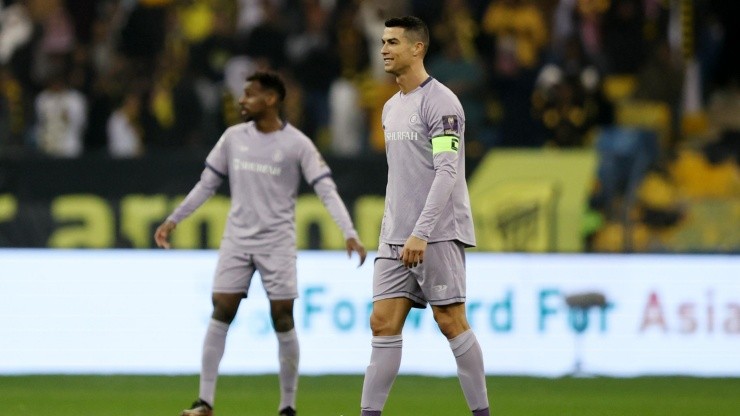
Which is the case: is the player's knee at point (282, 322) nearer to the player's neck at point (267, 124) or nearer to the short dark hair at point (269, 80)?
the player's neck at point (267, 124)

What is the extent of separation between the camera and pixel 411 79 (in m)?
7.67

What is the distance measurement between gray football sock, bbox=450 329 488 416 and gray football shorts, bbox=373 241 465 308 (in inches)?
8.4

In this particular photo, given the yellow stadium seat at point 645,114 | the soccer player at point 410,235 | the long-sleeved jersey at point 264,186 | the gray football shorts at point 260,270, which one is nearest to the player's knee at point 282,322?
the gray football shorts at point 260,270

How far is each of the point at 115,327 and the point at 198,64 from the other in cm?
498

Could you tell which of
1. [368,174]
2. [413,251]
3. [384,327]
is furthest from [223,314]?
[368,174]

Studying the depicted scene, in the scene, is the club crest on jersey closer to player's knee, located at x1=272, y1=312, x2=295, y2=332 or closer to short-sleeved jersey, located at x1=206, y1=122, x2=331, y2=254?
short-sleeved jersey, located at x1=206, y1=122, x2=331, y2=254

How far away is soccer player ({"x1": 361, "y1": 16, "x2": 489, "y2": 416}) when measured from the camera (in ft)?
24.8

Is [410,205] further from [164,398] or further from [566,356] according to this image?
[566,356]

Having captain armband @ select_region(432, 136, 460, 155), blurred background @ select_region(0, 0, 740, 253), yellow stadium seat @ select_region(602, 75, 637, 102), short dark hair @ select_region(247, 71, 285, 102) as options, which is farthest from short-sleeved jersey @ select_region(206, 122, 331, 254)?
yellow stadium seat @ select_region(602, 75, 637, 102)

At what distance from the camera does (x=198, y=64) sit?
17031mm

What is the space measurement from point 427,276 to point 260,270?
7.25 ft

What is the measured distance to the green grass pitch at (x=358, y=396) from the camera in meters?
10.2

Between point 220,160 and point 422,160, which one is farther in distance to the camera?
point 220,160

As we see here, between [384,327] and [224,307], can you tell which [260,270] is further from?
[384,327]
